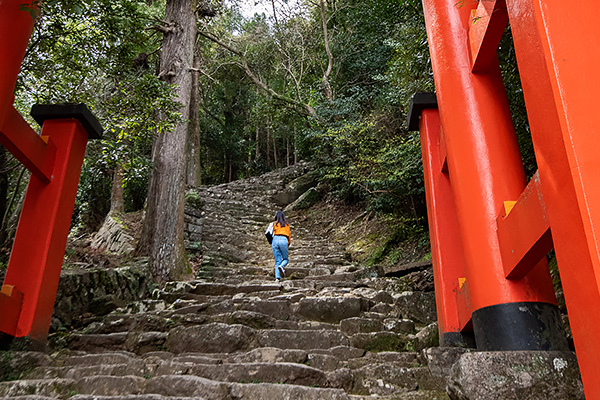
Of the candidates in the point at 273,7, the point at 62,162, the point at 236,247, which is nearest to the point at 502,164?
the point at 62,162

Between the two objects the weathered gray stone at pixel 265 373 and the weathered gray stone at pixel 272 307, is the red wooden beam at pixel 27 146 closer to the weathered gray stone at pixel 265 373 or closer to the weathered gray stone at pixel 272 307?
the weathered gray stone at pixel 265 373

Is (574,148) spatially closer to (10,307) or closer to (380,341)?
(380,341)

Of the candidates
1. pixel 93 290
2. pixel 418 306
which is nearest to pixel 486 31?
pixel 418 306

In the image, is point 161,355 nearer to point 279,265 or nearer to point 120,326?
point 120,326

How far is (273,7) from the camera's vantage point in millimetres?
14852

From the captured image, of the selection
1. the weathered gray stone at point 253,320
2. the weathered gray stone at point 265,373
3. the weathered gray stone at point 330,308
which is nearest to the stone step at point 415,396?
the weathered gray stone at point 265,373

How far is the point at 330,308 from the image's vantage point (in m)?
4.19

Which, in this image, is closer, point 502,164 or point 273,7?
point 502,164

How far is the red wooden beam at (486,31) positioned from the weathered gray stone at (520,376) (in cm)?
164

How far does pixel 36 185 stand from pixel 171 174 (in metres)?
3.57

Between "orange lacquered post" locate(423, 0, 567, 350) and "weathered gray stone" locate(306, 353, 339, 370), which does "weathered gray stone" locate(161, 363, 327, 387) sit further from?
"orange lacquered post" locate(423, 0, 567, 350)

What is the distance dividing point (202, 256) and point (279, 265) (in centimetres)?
225

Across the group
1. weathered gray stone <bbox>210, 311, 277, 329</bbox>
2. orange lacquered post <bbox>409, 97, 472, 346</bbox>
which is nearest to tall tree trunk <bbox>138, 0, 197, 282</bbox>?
weathered gray stone <bbox>210, 311, 277, 329</bbox>

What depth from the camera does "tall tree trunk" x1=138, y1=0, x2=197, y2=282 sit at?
6.46 m
